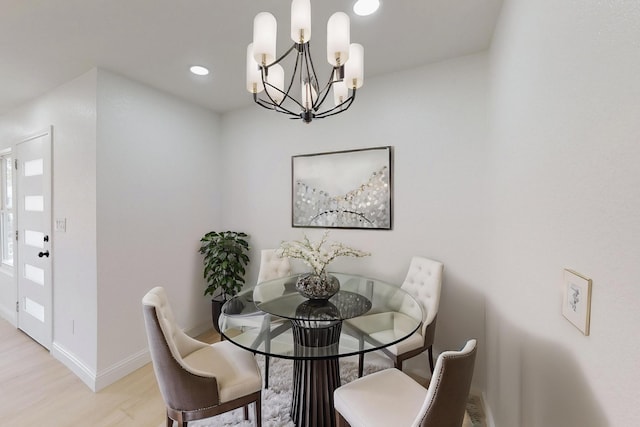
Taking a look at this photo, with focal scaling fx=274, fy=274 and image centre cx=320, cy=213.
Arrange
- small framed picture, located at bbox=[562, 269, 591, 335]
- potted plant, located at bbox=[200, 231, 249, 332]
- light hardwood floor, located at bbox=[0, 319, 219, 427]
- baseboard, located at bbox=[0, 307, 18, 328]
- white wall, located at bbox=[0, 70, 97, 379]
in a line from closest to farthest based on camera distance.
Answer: small framed picture, located at bbox=[562, 269, 591, 335]
light hardwood floor, located at bbox=[0, 319, 219, 427]
white wall, located at bbox=[0, 70, 97, 379]
potted plant, located at bbox=[200, 231, 249, 332]
baseboard, located at bbox=[0, 307, 18, 328]

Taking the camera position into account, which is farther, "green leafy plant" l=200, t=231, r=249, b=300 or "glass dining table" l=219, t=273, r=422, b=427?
"green leafy plant" l=200, t=231, r=249, b=300

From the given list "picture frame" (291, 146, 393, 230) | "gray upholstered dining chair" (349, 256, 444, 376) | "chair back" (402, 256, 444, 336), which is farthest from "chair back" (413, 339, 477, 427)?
"picture frame" (291, 146, 393, 230)

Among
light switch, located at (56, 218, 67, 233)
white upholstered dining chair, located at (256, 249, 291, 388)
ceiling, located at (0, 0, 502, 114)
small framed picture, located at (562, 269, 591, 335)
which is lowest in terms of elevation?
white upholstered dining chair, located at (256, 249, 291, 388)

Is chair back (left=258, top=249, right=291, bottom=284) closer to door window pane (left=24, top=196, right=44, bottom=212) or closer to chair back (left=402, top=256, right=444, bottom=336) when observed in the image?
chair back (left=402, top=256, right=444, bottom=336)

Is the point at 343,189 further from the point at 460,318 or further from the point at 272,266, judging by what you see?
the point at 460,318

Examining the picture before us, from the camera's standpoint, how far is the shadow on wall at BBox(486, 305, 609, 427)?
753mm

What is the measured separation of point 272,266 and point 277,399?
1159mm

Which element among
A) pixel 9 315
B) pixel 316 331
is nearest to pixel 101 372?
pixel 316 331

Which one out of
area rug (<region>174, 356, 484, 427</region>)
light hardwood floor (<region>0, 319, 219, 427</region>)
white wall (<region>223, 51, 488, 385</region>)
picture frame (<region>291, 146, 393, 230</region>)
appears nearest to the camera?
area rug (<region>174, 356, 484, 427</region>)

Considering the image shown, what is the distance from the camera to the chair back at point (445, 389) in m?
1.03

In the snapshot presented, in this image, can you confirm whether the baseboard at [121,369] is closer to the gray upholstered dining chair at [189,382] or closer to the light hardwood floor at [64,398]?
the light hardwood floor at [64,398]

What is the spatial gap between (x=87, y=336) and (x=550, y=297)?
127 inches

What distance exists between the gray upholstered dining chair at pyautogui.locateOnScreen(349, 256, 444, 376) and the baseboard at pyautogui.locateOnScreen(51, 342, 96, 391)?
2.22 m

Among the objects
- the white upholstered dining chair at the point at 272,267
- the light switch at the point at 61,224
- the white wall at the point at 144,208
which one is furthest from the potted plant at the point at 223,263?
the light switch at the point at 61,224
